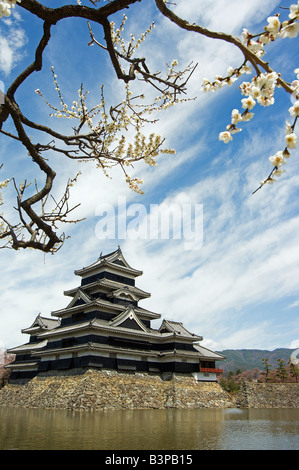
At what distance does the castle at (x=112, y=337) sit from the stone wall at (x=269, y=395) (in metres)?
2.78

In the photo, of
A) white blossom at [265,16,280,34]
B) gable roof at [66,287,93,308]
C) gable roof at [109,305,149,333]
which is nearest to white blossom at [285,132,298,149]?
white blossom at [265,16,280,34]

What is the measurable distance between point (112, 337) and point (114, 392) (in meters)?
3.93

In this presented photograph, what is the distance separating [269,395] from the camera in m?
27.1

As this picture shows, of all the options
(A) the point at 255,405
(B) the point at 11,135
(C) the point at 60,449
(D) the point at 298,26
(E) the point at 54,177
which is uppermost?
(B) the point at 11,135

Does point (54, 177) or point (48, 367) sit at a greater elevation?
point (54, 177)

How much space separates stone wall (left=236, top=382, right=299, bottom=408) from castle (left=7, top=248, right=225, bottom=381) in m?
2.78

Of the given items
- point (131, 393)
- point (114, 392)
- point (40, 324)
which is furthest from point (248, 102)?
point (40, 324)

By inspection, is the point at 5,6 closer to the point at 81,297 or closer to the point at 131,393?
the point at 131,393

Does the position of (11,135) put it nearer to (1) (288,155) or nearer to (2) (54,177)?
(2) (54,177)

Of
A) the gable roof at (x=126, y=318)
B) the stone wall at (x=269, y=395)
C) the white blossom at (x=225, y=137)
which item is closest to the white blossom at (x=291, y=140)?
the white blossom at (x=225, y=137)

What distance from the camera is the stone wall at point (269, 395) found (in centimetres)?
2623

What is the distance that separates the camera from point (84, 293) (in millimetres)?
25078
